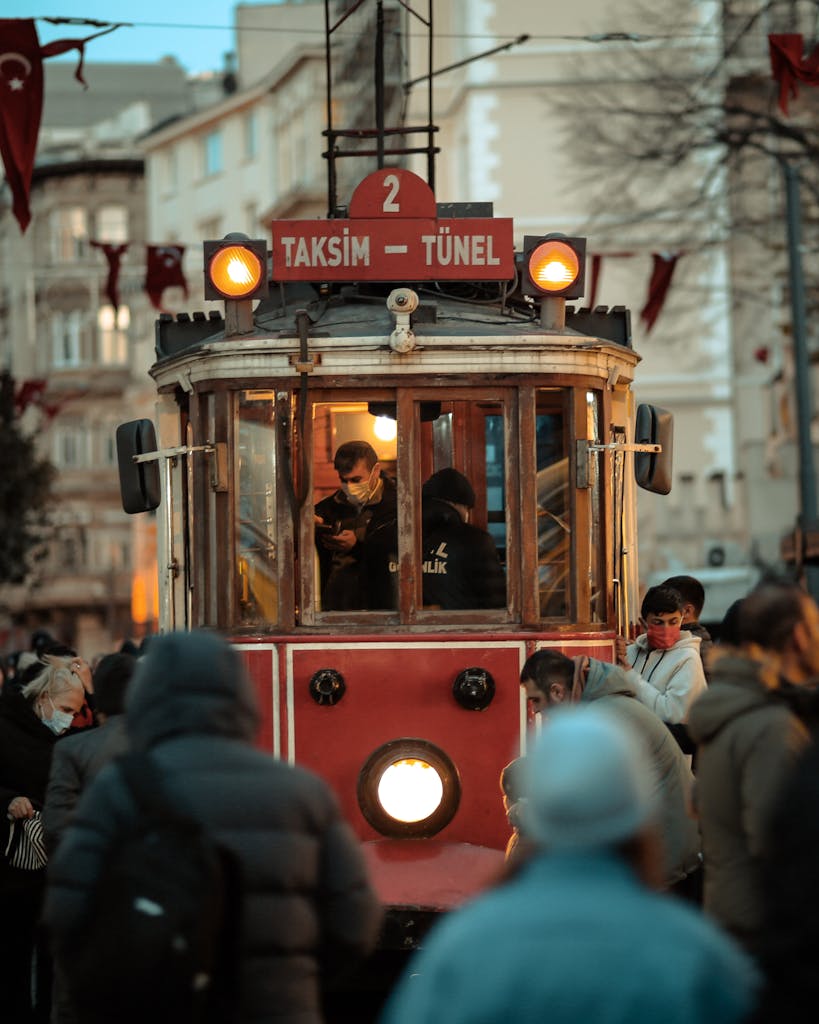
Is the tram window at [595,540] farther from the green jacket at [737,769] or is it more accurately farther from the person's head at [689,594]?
the green jacket at [737,769]

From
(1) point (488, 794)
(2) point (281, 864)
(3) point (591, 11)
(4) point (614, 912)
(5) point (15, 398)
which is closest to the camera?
(4) point (614, 912)

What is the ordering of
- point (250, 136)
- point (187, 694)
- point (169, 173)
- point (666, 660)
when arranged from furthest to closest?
point (169, 173), point (250, 136), point (666, 660), point (187, 694)

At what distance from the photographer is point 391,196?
9.52 meters

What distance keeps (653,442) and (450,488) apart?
918mm

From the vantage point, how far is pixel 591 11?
4544 cm

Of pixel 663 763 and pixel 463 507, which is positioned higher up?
pixel 463 507

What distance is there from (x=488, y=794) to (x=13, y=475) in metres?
30.0

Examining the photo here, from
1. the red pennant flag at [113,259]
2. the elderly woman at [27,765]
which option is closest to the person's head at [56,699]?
the elderly woman at [27,765]

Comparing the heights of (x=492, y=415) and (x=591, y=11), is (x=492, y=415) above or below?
below

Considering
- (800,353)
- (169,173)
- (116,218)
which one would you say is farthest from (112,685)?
(116,218)

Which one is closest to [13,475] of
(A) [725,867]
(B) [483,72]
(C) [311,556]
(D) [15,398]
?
(D) [15,398]

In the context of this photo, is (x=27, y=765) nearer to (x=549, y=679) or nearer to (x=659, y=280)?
(x=549, y=679)

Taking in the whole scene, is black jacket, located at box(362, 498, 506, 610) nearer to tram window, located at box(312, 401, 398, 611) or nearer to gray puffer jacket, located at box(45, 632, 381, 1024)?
tram window, located at box(312, 401, 398, 611)

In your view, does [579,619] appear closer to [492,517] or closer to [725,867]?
[492,517]
